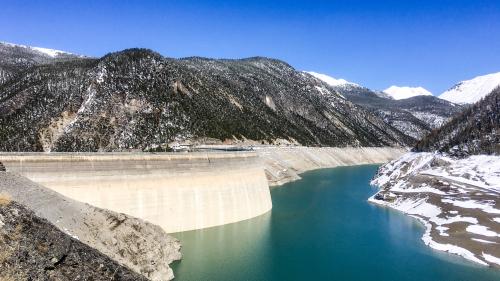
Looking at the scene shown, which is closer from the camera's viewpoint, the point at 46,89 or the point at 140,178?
the point at 140,178

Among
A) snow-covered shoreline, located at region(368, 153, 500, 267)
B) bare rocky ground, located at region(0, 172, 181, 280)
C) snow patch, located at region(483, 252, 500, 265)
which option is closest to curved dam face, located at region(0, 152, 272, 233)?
bare rocky ground, located at region(0, 172, 181, 280)

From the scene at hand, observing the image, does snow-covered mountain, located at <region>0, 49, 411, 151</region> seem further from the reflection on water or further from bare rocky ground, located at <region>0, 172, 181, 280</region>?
bare rocky ground, located at <region>0, 172, 181, 280</region>

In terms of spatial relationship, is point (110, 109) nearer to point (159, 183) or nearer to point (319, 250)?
point (159, 183)

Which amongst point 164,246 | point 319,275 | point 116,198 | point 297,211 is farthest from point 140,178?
point 297,211

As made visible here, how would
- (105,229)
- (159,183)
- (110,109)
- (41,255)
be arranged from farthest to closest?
(110,109) → (159,183) → (105,229) → (41,255)

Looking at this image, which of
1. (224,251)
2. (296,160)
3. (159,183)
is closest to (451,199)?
(224,251)

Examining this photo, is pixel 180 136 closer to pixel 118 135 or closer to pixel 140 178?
pixel 118 135

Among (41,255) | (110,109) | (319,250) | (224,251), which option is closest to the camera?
(41,255)
